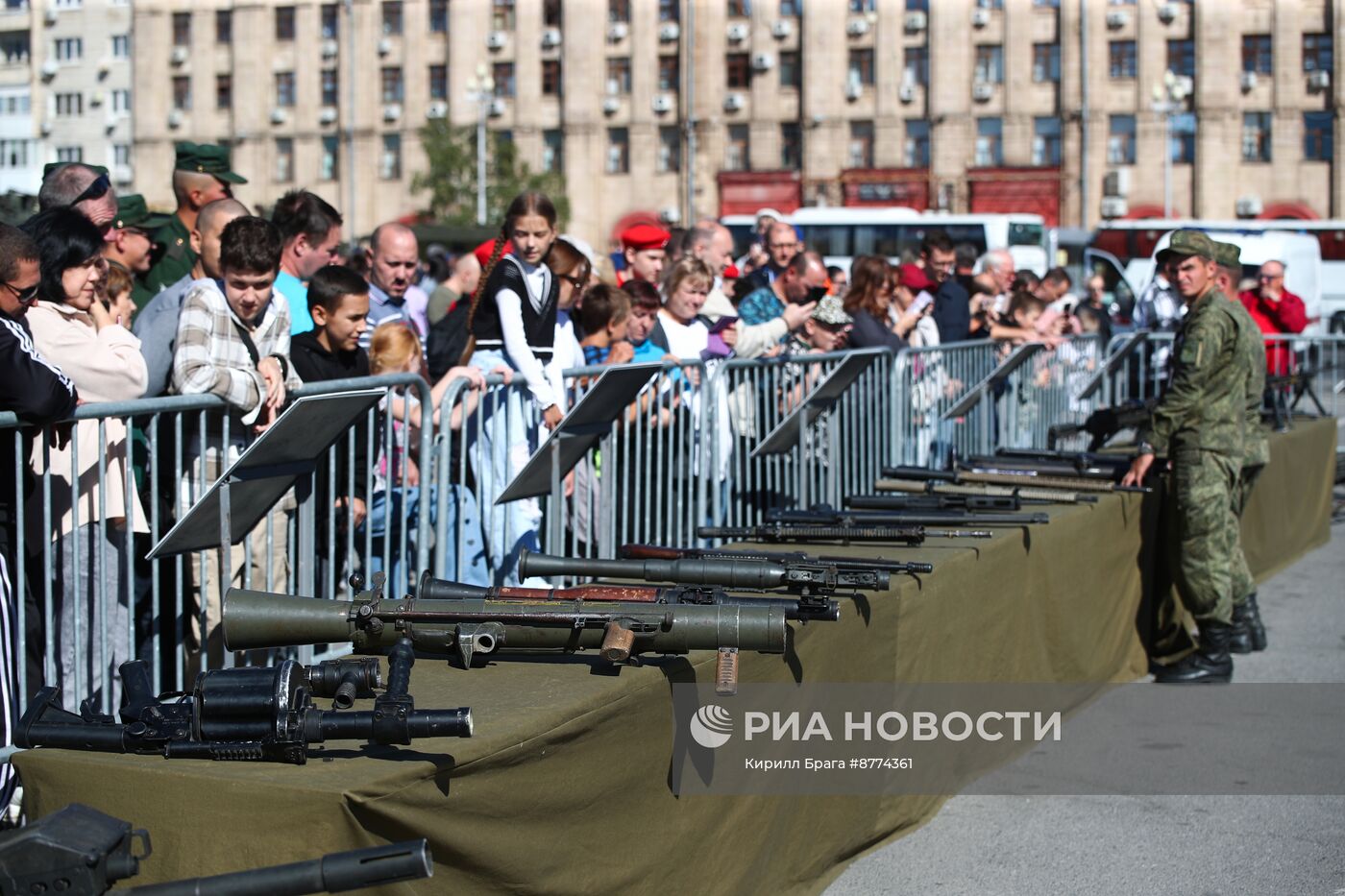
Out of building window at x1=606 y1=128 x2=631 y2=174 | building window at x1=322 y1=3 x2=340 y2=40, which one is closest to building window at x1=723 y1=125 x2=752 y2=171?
building window at x1=606 y1=128 x2=631 y2=174

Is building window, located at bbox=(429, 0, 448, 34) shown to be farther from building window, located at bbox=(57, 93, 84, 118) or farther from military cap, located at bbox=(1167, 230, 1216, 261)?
military cap, located at bbox=(1167, 230, 1216, 261)

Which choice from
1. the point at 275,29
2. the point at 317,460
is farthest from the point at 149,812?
the point at 275,29

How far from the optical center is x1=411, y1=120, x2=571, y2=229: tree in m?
58.6

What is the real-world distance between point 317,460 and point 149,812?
7.11 ft

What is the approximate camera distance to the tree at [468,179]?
192 feet

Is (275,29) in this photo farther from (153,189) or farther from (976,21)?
(976,21)

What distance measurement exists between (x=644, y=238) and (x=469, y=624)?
7.12 meters

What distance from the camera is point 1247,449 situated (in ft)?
29.3

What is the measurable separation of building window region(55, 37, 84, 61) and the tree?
23239 millimetres

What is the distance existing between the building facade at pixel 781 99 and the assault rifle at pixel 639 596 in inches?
2200

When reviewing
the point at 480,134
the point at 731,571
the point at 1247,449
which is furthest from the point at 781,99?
the point at 731,571

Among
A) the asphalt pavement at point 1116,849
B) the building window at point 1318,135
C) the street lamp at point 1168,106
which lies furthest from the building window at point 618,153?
the asphalt pavement at point 1116,849

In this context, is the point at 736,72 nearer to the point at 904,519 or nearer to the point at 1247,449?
the point at 1247,449

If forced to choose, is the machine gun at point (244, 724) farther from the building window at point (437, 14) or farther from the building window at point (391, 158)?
the building window at point (391, 158)
